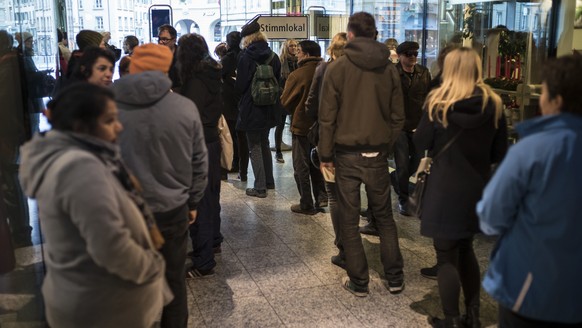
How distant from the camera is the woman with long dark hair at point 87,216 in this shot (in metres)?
1.94

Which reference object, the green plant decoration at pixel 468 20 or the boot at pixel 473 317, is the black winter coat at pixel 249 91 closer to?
the green plant decoration at pixel 468 20

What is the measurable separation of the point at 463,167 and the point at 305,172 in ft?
9.37

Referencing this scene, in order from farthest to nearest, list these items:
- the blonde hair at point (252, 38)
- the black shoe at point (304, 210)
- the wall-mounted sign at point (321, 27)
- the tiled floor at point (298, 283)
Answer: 1. the wall-mounted sign at point (321, 27)
2. the blonde hair at point (252, 38)
3. the black shoe at point (304, 210)
4. the tiled floor at point (298, 283)

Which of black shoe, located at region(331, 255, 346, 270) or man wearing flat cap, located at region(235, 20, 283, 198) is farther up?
man wearing flat cap, located at region(235, 20, 283, 198)

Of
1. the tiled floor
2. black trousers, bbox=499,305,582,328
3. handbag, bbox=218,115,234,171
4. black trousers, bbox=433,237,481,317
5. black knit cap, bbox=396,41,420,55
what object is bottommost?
the tiled floor

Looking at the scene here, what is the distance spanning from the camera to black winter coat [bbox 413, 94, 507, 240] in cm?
321

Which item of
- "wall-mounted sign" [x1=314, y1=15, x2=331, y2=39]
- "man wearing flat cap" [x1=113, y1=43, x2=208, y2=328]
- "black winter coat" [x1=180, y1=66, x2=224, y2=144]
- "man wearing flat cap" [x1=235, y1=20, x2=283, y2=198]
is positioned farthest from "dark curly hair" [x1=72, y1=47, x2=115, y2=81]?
"wall-mounted sign" [x1=314, y1=15, x2=331, y2=39]

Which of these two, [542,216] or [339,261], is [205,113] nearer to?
[339,261]

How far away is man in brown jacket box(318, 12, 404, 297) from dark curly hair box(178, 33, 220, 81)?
2.90 ft

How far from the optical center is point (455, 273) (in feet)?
11.0

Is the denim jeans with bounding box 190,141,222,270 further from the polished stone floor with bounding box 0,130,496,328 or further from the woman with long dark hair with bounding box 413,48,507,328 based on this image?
the woman with long dark hair with bounding box 413,48,507,328

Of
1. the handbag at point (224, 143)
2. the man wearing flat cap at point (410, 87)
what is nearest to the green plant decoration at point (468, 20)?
the man wearing flat cap at point (410, 87)

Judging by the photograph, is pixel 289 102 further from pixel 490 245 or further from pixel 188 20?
pixel 188 20

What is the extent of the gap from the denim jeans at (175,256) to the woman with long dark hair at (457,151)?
1315mm
